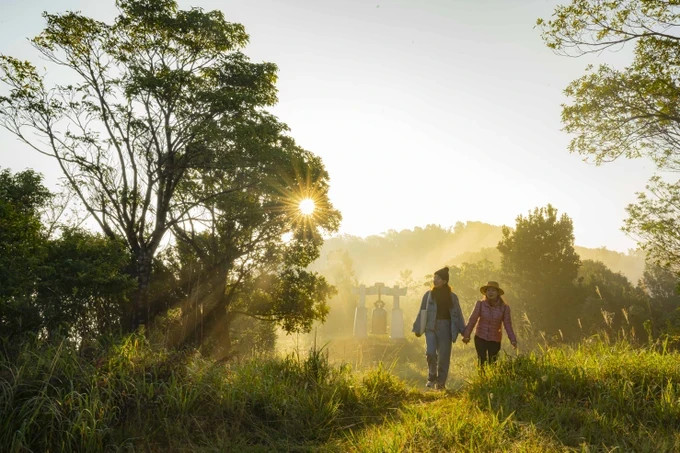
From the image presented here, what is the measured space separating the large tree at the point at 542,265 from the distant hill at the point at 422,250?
55.6m

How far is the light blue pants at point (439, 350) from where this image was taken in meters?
6.59

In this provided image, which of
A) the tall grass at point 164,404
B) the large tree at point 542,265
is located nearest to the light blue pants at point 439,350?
the tall grass at point 164,404

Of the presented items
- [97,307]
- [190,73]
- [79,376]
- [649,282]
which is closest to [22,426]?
[79,376]

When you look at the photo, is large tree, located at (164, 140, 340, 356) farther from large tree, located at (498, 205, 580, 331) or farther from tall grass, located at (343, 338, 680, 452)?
large tree, located at (498, 205, 580, 331)

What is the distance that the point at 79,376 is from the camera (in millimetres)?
3717

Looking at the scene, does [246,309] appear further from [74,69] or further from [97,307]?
[74,69]

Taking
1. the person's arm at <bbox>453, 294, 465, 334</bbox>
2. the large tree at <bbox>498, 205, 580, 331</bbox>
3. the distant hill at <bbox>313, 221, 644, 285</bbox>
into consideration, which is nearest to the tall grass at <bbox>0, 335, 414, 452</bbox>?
the person's arm at <bbox>453, 294, 465, 334</bbox>

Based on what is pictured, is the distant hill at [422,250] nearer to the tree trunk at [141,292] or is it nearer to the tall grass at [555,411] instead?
the tree trunk at [141,292]

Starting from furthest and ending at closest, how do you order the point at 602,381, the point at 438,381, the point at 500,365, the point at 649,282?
1. the point at 649,282
2. the point at 438,381
3. the point at 500,365
4. the point at 602,381

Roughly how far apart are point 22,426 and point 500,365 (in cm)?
510

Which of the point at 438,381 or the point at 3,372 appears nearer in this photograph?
the point at 3,372

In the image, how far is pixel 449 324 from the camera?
6.73 m

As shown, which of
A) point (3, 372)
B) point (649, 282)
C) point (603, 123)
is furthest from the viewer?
point (649, 282)

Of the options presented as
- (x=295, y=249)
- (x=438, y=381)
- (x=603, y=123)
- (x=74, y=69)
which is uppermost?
(x=74, y=69)
